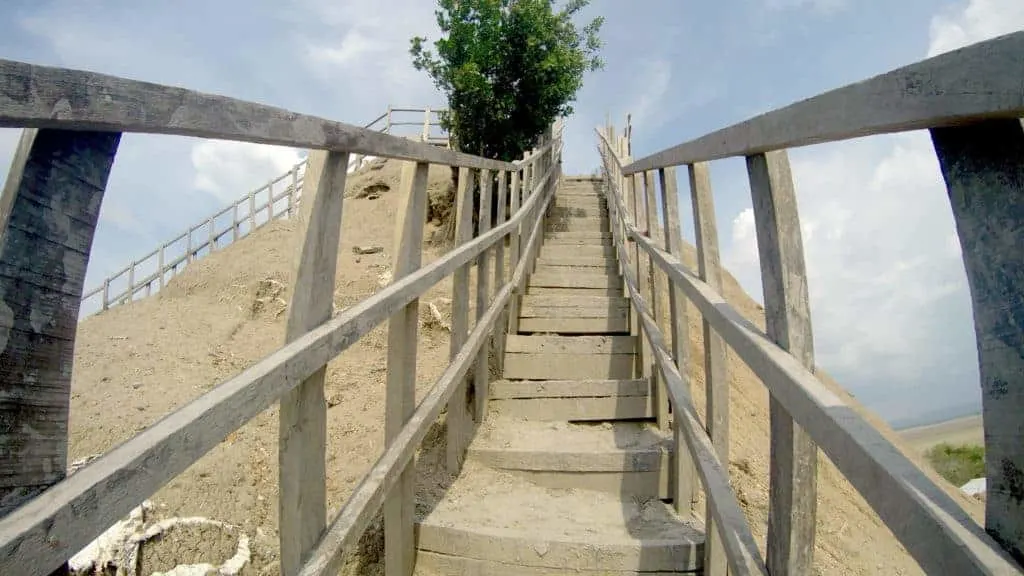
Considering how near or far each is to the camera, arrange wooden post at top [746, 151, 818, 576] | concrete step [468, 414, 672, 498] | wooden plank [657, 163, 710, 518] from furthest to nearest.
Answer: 1. concrete step [468, 414, 672, 498]
2. wooden plank [657, 163, 710, 518]
3. wooden post at top [746, 151, 818, 576]

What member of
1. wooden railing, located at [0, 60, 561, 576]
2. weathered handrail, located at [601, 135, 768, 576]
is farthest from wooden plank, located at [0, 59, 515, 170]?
weathered handrail, located at [601, 135, 768, 576]

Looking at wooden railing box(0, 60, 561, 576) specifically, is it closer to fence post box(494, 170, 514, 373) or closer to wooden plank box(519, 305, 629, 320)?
fence post box(494, 170, 514, 373)

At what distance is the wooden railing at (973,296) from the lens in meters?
0.78

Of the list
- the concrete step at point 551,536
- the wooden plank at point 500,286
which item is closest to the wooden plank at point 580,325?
the wooden plank at point 500,286

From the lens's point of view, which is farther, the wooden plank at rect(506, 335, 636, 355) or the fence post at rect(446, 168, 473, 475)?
the wooden plank at rect(506, 335, 636, 355)

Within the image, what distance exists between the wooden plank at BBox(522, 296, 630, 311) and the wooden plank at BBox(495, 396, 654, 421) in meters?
1.24

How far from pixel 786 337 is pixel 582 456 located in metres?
2.08

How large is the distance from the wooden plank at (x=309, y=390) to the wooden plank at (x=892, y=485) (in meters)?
1.11

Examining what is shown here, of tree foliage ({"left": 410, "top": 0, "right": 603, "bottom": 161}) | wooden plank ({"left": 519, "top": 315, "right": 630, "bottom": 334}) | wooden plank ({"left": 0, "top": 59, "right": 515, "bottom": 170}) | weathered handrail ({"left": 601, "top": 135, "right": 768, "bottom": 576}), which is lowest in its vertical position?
weathered handrail ({"left": 601, "top": 135, "right": 768, "bottom": 576})

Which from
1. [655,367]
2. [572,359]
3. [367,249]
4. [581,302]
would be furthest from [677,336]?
[367,249]

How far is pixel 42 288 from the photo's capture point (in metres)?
0.83

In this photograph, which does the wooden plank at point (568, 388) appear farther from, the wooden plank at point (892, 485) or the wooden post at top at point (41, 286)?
the wooden post at top at point (41, 286)

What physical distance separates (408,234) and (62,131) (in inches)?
67.8

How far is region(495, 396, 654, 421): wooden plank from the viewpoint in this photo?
159 inches
